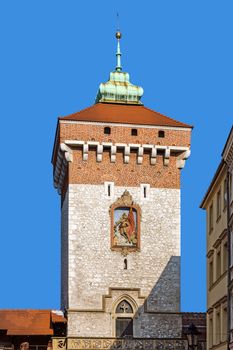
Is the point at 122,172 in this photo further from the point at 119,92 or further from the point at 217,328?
the point at 217,328

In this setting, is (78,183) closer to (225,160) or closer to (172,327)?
(172,327)

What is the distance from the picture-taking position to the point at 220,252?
1522 inches

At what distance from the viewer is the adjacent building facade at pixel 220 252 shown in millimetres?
35875

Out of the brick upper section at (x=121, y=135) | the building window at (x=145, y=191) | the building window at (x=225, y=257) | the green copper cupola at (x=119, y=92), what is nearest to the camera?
the building window at (x=225, y=257)

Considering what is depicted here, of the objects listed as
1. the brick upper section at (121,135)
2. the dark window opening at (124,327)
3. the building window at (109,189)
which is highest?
the brick upper section at (121,135)

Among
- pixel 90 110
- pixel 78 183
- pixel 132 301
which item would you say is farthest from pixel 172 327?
pixel 90 110

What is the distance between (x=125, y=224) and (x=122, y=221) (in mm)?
214

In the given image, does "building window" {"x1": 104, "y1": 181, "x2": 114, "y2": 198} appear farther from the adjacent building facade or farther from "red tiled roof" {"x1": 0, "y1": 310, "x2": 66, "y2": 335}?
the adjacent building facade

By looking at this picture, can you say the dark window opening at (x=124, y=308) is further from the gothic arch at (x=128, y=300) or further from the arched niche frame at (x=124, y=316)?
the gothic arch at (x=128, y=300)

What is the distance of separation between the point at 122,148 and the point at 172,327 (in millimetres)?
9323

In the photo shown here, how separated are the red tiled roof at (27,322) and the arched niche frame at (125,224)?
4.88 meters

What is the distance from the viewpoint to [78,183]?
49.2 metres

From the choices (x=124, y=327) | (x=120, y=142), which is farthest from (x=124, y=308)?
(x=120, y=142)

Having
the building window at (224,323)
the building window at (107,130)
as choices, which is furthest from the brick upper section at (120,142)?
the building window at (224,323)
